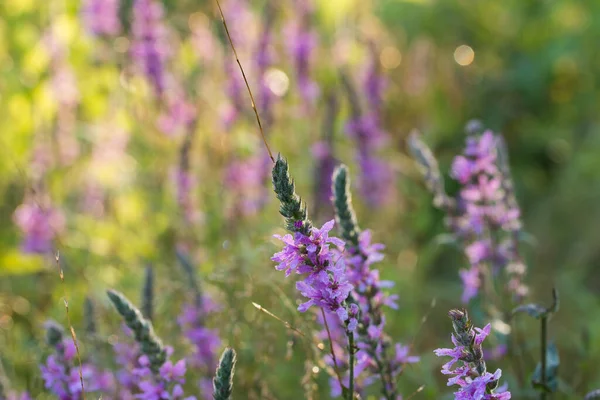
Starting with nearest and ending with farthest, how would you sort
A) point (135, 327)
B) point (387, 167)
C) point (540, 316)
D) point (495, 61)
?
point (135, 327), point (540, 316), point (387, 167), point (495, 61)

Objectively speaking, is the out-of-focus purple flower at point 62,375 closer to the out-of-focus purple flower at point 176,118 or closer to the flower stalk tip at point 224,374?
the flower stalk tip at point 224,374

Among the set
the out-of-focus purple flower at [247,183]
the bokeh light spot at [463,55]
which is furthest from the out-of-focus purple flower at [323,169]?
the bokeh light spot at [463,55]

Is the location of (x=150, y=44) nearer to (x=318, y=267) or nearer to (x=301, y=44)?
(x=301, y=44)

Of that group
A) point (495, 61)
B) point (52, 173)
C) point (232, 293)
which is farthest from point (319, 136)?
point (495, 61)

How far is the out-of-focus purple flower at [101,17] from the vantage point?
264cm

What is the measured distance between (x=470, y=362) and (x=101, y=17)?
2118mm

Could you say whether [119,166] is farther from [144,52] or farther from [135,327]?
[135,327]

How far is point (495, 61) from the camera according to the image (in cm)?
386

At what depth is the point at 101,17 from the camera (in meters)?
2.65

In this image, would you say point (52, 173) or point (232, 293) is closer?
point (232, 293)

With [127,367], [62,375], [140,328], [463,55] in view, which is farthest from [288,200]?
[463,55]

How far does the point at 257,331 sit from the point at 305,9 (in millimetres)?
1568

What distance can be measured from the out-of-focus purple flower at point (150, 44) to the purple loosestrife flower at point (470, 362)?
1823 millimetres

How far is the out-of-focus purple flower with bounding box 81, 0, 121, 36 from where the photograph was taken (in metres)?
2.64
